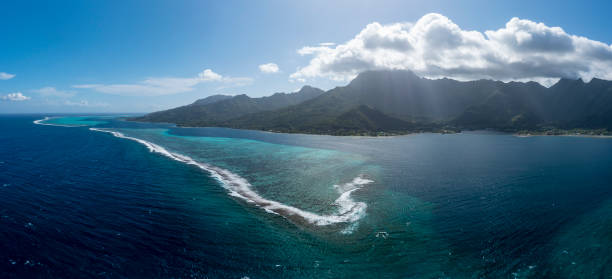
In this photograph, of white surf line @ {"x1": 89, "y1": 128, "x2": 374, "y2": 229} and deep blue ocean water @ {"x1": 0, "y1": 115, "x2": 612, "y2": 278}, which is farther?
white surf line @ {"x1": 89, "y1": 128, "x2": 374, "y2": 229}

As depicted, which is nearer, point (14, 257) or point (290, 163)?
point (14, 257)

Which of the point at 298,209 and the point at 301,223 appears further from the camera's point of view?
the point at 298,209

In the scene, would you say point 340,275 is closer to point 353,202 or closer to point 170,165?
point 353,202

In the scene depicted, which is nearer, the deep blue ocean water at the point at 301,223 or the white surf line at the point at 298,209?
the deep blue ocean water at the point at 301,223

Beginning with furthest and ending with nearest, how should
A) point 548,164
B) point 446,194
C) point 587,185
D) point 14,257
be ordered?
point 548,164 → point 587,185 → point 446,194 → point 14,257

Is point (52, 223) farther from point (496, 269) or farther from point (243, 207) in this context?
point (496, 269)

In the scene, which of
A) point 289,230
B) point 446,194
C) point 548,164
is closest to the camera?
point 289,230

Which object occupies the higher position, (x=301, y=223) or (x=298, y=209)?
(x=298, y=209)

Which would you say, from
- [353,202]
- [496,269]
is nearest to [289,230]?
[353,202]
